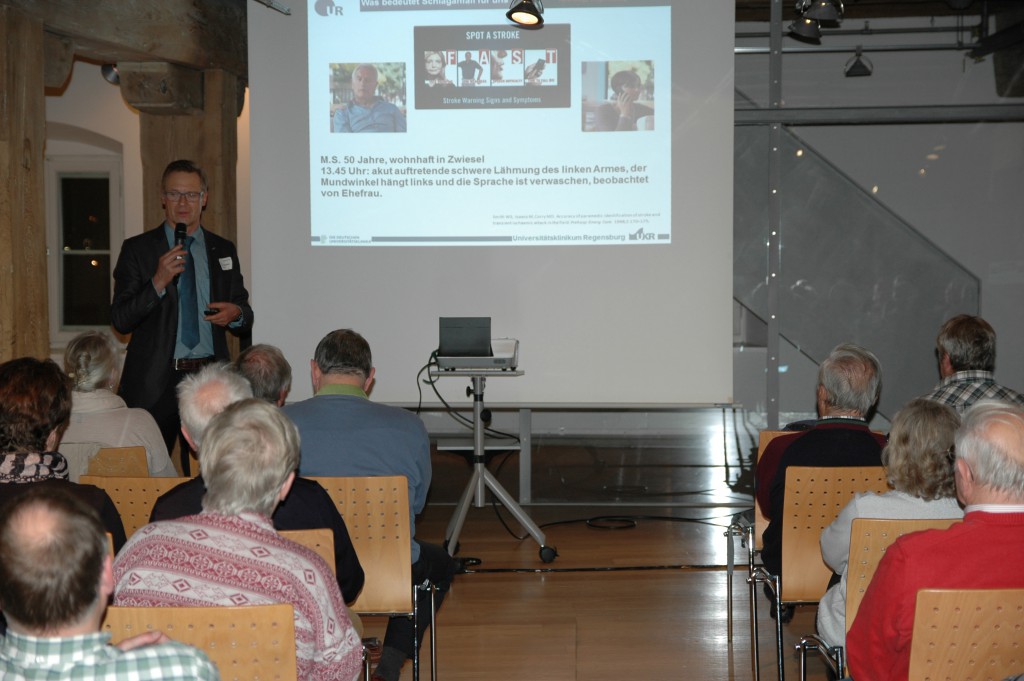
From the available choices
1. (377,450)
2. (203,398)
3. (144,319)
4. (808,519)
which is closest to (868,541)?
(808,519)

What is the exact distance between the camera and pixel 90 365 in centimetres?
321

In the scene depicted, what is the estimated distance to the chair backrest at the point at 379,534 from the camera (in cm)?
263

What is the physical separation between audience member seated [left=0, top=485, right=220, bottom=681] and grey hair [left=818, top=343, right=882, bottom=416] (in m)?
2.28

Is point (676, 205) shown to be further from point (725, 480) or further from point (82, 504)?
point (82, 504)

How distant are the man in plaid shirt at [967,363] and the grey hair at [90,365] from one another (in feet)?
9.92


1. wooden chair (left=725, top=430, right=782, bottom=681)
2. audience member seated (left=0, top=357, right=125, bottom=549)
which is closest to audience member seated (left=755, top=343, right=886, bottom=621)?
wooden chair (left=725, top=430, right=782, bottom=681)

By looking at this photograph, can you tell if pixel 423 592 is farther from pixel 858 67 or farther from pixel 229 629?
pixel 858 67

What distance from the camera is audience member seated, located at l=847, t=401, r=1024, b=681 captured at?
1818mm

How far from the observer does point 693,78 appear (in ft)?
16.7

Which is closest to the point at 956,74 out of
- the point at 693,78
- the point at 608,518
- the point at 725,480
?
the point at 693,78

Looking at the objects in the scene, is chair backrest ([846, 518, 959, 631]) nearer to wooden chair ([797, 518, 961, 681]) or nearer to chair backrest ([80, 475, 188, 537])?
wooden chair ([797, 518, 961, 681])

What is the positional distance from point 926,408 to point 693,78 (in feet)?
10.5

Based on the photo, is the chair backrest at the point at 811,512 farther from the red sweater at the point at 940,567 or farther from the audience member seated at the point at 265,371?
the audience member seated at the point at 265,371

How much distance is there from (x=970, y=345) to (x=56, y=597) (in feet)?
11.4
